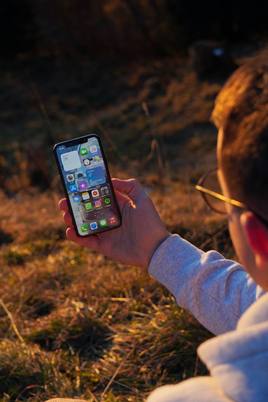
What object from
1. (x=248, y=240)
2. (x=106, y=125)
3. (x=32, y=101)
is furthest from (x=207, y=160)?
(x=248, y=240)

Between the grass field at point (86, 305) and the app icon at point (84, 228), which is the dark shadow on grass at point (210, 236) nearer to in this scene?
the grass field at point (86, 305)

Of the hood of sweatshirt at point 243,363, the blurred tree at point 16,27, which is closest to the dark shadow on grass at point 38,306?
the hood of sweatshirt at point 243,363

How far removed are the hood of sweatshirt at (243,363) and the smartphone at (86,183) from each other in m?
1.05

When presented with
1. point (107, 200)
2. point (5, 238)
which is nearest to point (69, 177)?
point (107, 200)

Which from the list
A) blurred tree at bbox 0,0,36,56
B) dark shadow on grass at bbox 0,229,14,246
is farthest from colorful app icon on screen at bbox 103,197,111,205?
blurred tree at bbox 0,0,36,56

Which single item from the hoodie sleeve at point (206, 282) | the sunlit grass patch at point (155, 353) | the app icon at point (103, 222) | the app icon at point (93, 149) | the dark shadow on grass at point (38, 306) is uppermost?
the app icon at point (93, 149)

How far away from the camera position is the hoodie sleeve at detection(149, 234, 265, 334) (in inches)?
78.1

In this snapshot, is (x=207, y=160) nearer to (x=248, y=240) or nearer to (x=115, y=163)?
(x=115, y=163)

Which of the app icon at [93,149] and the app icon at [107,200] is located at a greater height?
the app icon at [93,149]

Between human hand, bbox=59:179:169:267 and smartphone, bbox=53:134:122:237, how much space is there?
3 cm

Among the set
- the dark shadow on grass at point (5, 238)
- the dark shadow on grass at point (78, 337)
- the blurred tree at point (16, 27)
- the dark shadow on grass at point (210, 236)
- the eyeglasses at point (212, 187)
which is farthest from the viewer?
the blurred tree at point (16, 27)

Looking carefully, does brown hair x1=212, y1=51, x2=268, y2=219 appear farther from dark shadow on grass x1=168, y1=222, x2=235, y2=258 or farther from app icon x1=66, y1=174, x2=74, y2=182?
dark shadow on grass x1=168, y1=222, x2=235, y2=258

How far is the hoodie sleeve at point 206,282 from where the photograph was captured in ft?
6.51

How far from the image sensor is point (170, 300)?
11.2 ft
